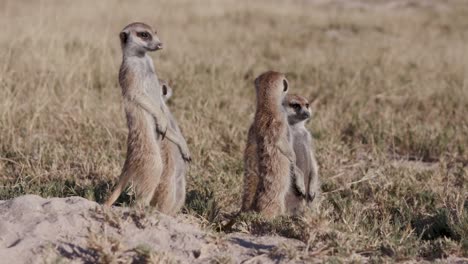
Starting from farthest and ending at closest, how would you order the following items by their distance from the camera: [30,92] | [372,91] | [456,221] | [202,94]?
[372,91] → [202,94] → [30,92] → [456,221]

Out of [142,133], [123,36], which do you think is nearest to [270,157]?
[142,133]

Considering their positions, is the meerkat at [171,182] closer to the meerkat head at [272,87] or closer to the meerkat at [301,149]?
the meerkat head at [272,87]

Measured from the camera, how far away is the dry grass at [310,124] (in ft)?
14.7

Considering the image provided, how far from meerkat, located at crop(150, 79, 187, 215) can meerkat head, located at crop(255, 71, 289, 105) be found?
0.65 meters

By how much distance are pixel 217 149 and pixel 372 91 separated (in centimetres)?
306

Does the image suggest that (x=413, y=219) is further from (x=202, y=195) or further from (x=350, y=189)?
(x=202, y=195)

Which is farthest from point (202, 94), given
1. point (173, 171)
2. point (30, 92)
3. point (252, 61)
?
point (173, 171)

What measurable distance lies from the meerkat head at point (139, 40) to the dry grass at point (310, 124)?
976 millimetres

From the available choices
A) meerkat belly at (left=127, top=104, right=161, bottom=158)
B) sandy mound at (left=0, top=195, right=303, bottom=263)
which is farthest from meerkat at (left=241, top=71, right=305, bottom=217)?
meerkat belly at (left=127, top=104, right=161, bottom=158)

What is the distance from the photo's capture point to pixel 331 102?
797 centimetres

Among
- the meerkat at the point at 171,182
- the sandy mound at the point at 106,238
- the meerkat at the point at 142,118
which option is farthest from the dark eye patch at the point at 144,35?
the sandy mound at the point at 106,238

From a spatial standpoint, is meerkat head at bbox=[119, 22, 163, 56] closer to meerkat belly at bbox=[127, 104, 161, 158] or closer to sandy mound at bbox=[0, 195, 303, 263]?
meerkat belly at bbox=[127, 104, 161, 158]

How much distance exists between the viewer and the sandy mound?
3297mm

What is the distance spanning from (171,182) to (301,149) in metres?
1.06
